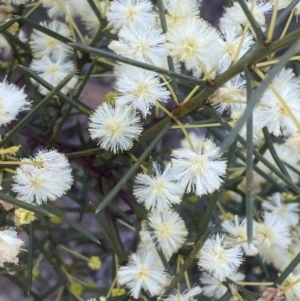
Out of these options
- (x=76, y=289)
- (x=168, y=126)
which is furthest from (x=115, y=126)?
(x=76, y=289)

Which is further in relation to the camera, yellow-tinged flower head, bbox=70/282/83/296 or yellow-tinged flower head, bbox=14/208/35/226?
yellow-tinged flower head, bbox=70/282/83/296

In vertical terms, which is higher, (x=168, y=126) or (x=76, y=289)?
Result: (x=168, y=126)

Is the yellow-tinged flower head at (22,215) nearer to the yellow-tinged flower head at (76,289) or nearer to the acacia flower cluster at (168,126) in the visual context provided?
the acacia flower cluster at (168,126)

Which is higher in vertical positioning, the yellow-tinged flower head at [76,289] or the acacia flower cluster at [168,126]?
the acacia flower cluster at [168,126]

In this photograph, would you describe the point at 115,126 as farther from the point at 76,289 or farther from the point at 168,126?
the point at 76,289

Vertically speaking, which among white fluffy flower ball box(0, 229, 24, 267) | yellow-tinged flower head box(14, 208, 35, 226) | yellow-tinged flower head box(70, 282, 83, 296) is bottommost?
yellow-tinged flower head box(70, 282, 83, 296)

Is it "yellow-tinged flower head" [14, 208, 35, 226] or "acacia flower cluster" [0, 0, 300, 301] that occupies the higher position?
"acacia flower cluster" [0, 0, 300, 301]

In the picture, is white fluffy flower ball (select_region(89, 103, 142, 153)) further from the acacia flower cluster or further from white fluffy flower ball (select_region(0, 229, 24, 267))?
white fluffy flower ball (select_region(0, 229, 24, 267))

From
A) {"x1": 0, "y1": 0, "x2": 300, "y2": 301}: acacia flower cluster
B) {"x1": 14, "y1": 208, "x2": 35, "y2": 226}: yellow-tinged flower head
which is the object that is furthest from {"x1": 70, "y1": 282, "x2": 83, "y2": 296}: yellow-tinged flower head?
{"x1": 14, "y1": 208, "x2": 35, "y2": 226}: yellow-tinged flower head

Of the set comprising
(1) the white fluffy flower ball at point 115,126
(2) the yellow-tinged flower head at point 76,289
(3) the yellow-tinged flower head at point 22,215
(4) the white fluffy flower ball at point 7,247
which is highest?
(1) the white fluffy flower ball at point 115,126

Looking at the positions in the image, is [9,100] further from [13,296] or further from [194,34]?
[13,296]

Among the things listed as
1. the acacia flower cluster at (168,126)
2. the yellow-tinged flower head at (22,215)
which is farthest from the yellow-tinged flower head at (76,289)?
the yellow-tinged flower head at (22,215)

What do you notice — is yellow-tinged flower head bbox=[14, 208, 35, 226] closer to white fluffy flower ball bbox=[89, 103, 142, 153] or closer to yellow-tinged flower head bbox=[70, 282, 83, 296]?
white fluffy flower ball bbox=[89, 103, 142, 153]
